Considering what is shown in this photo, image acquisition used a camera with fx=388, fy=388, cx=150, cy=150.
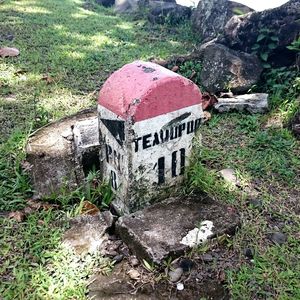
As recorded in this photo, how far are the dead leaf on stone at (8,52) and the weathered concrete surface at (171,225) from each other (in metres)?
3.88

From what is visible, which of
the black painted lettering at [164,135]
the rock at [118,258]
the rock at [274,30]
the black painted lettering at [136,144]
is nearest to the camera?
the rock at [118,258]

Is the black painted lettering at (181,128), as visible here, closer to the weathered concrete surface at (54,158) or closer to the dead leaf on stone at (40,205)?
the weathered concrete surface at (54,158)

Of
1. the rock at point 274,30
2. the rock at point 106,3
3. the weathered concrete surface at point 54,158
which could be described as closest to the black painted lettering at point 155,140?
the weathered concrete surface at point 54,158

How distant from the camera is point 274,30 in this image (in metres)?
4.48

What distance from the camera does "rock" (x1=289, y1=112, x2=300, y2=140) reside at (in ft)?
11.6

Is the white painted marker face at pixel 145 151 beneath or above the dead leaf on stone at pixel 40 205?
above

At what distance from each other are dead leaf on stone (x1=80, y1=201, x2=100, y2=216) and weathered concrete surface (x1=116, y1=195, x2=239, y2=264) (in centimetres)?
25

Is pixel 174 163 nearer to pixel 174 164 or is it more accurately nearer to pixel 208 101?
pixel 174 164

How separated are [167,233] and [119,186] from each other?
0.47 metres

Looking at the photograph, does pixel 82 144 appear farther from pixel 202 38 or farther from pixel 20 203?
pixel 202 38

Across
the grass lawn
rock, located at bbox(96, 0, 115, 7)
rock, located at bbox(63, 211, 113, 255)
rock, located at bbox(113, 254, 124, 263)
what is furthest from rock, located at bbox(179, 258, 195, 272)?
rock, located at bbox(96, 0, 115, 7)

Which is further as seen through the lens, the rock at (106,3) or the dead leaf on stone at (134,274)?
the rock at (106,3)

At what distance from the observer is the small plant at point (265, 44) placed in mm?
4441

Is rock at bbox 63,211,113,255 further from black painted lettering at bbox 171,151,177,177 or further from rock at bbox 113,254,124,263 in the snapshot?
black painted lettering at bbox 171,151,177,177
